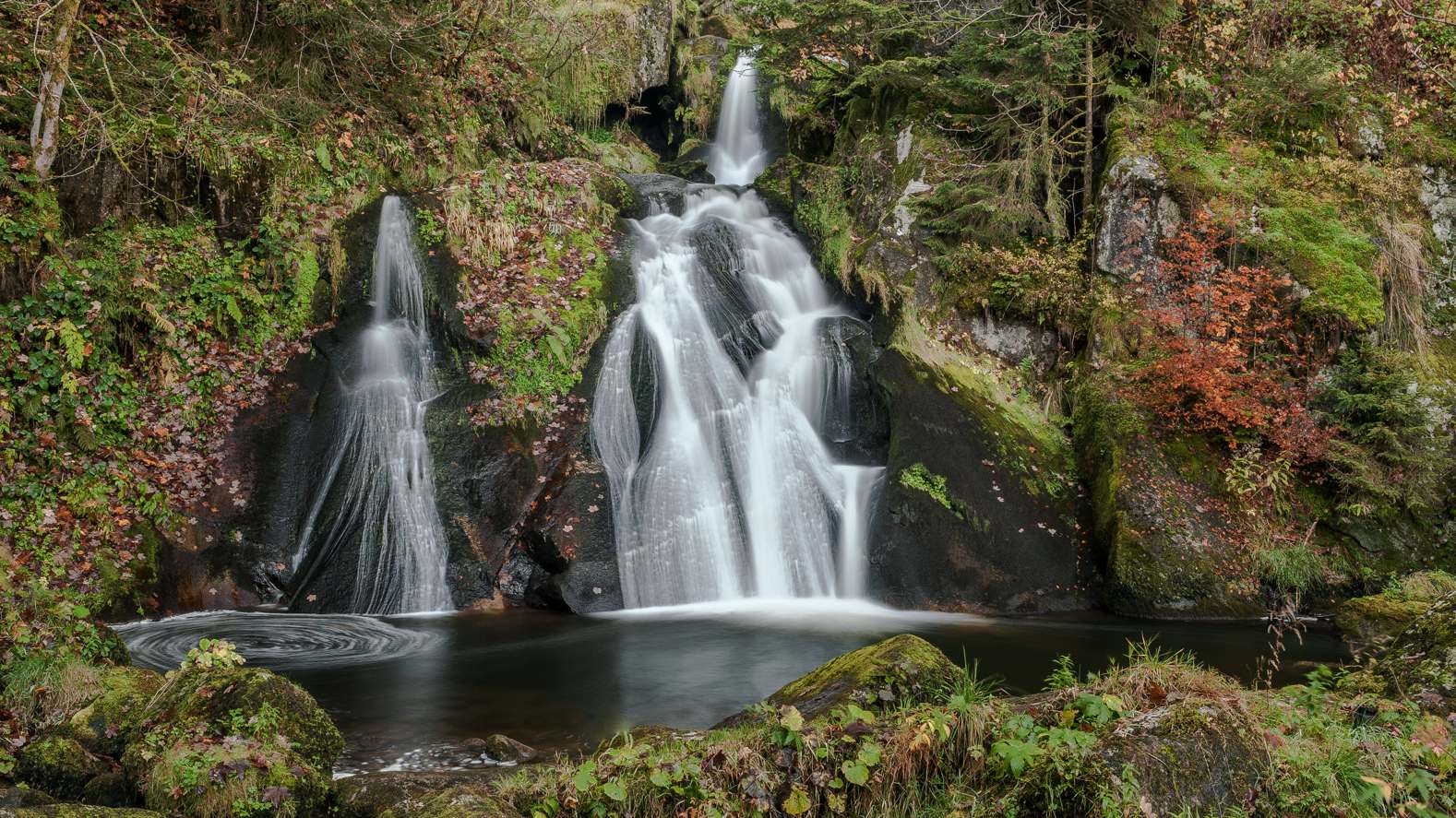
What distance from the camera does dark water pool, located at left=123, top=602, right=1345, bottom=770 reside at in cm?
562

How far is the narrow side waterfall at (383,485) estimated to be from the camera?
858 cm

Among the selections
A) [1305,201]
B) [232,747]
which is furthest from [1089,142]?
[232,747]

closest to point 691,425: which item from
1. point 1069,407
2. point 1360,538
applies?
point 1069,407

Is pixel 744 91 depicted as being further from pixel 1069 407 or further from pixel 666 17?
pixel 1069 407

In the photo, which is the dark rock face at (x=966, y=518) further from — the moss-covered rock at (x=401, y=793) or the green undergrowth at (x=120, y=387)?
the green undergrowth at (x=120, y=387)

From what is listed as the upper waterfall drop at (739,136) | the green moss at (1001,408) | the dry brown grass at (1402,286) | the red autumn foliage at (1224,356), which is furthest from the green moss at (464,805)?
the upper waterfall drop at (739,136)

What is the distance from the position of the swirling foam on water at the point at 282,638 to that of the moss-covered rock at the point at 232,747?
2500 millimetres

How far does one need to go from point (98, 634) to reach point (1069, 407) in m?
10.4

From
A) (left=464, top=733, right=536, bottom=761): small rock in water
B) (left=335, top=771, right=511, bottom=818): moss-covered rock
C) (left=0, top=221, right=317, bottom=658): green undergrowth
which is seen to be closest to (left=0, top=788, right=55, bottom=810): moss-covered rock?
(left=335, top=771, right=511, bottom=818): moss-covered rock

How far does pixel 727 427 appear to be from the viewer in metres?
10.2

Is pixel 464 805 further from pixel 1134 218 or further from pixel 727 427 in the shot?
pixel 1134 218

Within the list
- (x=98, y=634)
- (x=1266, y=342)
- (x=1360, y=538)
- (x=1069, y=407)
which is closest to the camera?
(x=98, y=634)

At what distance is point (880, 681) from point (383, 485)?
21.9 feet

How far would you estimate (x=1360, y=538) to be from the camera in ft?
28.9
